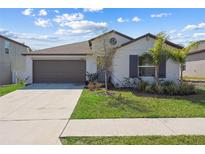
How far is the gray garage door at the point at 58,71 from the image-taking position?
20406mm

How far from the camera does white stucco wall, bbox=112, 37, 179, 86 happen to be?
613 inches

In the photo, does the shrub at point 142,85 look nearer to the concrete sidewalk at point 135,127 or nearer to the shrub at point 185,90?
the shrub at point 185,90

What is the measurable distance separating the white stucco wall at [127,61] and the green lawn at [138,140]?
10135 mm

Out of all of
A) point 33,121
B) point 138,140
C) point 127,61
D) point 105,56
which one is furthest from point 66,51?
point 138,140

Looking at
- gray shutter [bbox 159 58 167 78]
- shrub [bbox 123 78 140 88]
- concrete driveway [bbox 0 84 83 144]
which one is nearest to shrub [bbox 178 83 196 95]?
gray shutter [bbox 159 58 167 78]

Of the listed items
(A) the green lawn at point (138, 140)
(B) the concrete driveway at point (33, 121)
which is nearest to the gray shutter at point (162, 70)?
(B) the concrete driveway at point (33, 121)

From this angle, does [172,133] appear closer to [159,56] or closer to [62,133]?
[62,133]

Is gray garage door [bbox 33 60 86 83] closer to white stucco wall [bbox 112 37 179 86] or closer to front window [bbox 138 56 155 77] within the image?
white stucco wall [bbox 112 37 179 86]

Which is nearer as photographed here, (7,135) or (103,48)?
(7,135)

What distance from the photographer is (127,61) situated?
15.9 metres

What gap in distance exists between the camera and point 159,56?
13.5 meters
